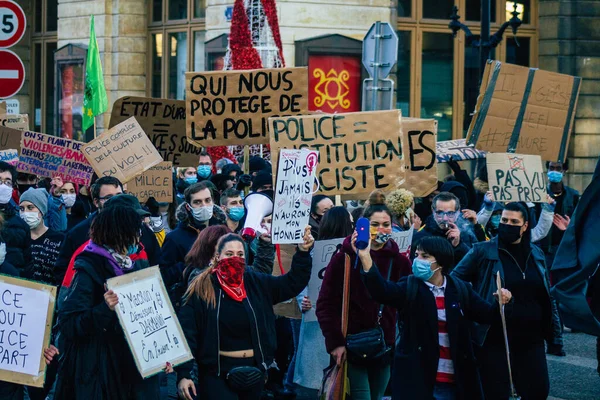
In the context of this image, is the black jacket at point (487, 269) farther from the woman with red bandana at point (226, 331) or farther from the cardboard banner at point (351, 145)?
the woman with red bandana at point (226, 331)

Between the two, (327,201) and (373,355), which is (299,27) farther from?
(373,355)

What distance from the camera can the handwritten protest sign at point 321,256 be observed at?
8.04m

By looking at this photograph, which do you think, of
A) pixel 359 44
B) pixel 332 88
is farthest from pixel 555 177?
pixel 359 44

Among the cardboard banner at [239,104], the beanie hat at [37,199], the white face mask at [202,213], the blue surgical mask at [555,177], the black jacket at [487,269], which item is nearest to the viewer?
the black jacket at [487,269]

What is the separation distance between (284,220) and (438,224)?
1.92 meters

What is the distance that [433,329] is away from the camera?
7004 mm

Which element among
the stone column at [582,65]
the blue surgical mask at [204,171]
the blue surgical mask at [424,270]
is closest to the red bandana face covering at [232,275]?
the blue surgical mask at [424,270]

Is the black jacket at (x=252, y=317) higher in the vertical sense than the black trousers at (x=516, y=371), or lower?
higher

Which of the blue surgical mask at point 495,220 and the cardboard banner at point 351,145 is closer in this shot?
the cardboard banner at point 351,145

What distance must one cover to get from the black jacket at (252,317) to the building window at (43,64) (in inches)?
803

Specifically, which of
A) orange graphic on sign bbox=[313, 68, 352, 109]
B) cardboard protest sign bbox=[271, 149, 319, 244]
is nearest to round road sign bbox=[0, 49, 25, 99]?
cardboard protest sign bbox=[271, 149, 319, 244]

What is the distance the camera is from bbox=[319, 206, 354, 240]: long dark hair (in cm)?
806

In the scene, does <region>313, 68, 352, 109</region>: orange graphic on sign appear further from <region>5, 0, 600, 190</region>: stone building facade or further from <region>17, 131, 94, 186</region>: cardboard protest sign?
<region>17, 131, 94, 186</region>: cardboard protest sign

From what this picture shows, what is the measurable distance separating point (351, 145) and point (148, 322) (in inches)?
134
